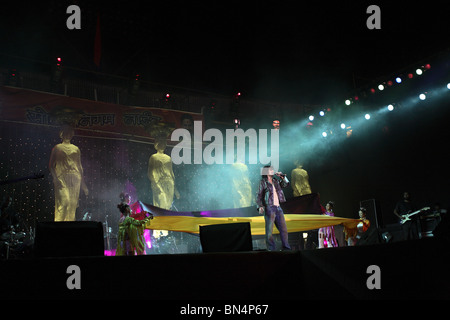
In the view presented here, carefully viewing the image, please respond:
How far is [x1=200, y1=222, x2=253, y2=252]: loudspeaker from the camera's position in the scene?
391cm

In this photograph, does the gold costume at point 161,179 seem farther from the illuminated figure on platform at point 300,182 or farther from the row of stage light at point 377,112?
the row of stage light at point 377,112

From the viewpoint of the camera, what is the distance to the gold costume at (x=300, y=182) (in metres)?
12.5

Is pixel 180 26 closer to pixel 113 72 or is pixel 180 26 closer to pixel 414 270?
pixel 113 72

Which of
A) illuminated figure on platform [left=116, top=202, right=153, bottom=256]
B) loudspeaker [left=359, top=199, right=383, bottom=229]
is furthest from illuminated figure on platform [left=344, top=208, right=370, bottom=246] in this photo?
illuminated figure on platform [left=116, top=202, right=153, bottom=256]

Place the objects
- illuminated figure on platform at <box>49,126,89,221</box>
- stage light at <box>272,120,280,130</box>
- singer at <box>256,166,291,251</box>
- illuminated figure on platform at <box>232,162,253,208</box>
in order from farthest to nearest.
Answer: stage light at <box>272,120,280,130</box> < illuminated figure on platform at <box>232,162,253,208</box> < illuminated figure on platform at <box>49,126,89,221</box> < singer at <box>256,166,291,251</box>

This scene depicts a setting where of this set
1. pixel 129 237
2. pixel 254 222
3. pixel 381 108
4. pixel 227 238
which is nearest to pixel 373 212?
pixel 381 108

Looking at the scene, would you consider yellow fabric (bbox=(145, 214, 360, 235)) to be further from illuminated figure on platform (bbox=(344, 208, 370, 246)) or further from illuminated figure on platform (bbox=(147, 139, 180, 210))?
illuminated figure on platform (bbox=(147, 139, 180, 210))

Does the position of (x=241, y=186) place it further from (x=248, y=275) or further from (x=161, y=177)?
(x=248, y=275)

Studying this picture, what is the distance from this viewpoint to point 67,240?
11.8 ft

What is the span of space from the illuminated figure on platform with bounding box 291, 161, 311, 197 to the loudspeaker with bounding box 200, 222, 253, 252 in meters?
8.80

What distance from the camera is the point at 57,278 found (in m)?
2.47

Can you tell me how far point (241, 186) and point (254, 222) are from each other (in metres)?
4.43
